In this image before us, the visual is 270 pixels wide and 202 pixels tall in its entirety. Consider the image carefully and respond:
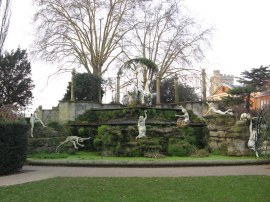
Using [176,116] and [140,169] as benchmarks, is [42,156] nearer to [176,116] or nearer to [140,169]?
[140,169]

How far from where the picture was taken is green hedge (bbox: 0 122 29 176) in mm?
12758

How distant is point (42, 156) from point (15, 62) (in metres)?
24.1

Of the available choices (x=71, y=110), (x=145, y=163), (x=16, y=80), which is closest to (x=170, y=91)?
(x=71, y=110)

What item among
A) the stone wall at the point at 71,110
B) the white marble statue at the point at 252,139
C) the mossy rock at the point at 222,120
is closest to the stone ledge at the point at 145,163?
the white marble statue at the point at 252,139

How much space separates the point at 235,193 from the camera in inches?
342

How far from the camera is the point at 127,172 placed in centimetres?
1270

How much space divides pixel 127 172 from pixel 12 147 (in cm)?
408

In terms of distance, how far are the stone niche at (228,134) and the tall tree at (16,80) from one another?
74.1 feet

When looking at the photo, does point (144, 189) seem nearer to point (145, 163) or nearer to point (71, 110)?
point (145, 163)

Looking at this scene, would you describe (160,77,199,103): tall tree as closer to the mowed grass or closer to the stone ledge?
the stone ledge

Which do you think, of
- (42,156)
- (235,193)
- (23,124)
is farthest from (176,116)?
(235,193)

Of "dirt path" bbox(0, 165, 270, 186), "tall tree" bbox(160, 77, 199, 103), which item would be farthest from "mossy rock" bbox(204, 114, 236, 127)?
"tall tree" bbox(160, 77, 199, 103)

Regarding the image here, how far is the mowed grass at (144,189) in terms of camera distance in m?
8.20

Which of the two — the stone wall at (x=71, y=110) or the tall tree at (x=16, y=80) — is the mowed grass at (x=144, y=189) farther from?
the tall tree at (x=16, y=80)
